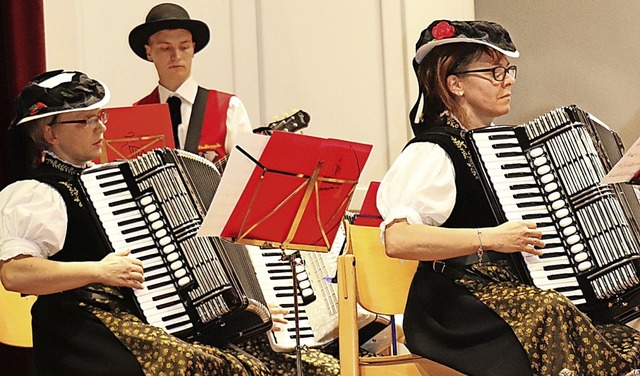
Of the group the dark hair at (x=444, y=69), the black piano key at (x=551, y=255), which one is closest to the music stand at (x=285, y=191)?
the dark hair at (x=444, y=69)

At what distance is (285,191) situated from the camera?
8.57 feet

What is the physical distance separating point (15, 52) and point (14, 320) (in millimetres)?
1133

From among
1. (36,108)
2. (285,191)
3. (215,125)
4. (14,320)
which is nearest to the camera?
(285,191)

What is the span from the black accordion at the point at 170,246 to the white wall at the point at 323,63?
226 cm

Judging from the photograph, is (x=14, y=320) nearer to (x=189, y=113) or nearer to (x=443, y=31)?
(x=189, y=113)

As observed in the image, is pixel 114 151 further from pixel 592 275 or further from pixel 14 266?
pixel 592 275

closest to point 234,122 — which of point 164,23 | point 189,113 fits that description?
point 189,113

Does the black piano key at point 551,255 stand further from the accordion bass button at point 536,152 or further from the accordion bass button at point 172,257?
the accordion bass button at point 172,257

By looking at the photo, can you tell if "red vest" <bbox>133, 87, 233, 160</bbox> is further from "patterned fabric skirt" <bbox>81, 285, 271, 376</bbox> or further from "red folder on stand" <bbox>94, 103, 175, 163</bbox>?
"patterned fabric skirt" <bbox>81, 285, 271, 376</bbox>

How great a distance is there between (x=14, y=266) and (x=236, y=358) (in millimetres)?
638

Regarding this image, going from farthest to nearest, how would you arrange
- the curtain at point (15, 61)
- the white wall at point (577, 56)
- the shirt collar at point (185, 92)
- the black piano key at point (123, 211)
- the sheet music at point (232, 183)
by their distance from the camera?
the white wall at point (577, 56), the shirt collar at point (185, 92), the curtain at point (15, 61), the black piano key at point (123, 211), the sheet music at point (232, 183)

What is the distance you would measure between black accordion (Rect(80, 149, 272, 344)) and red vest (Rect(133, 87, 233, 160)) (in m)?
1.02

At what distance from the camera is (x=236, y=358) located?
275 centimetres

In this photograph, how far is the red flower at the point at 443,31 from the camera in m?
2.86
